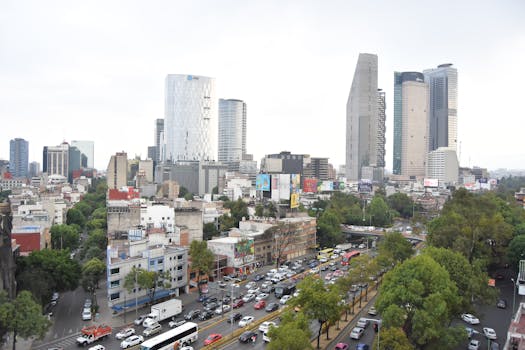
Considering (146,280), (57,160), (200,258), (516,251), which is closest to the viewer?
(146,280)

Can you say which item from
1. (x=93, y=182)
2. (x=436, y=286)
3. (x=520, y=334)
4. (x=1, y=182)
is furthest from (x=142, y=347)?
(x=93, y=182)

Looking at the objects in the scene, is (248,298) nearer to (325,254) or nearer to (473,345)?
(473,345)

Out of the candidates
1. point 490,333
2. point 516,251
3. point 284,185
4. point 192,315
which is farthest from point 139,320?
point 284,185

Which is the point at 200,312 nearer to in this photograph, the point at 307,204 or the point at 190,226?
the point at 190,226

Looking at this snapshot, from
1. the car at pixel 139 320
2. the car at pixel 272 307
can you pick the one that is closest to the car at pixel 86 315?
the car at pixel 139 320

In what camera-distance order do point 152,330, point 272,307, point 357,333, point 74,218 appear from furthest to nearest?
1. point 74,218
2. point 272,307
3. point 152,330
4. point 357,333

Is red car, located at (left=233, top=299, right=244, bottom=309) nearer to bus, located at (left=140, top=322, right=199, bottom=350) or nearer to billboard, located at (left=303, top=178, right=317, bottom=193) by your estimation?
bus, located at (left=140, top=322, right=199, bottom=350)

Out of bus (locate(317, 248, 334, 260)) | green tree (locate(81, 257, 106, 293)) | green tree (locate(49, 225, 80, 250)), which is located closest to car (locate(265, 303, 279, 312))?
A: green tree (locate(81, 257, 106, 293))
